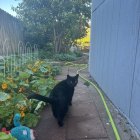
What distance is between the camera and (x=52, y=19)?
548 inches

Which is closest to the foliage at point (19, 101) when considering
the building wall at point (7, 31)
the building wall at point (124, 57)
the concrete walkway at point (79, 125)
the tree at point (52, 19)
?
the concrete walkway at point (79, 125)

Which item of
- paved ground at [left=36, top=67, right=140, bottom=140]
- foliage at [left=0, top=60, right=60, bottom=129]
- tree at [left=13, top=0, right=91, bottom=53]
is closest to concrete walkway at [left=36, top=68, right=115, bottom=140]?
paved ground at [left=36, top=67, right=140, bottom=140]

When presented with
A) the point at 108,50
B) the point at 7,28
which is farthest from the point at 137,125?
the point at 7,28

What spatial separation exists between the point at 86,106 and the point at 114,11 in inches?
74.8

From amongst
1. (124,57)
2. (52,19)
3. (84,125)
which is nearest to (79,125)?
(84,125)

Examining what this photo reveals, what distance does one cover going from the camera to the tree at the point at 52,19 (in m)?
13.4

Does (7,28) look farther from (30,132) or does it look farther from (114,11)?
(30,132)

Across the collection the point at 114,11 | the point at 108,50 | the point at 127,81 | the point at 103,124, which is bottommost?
the point at 103,124

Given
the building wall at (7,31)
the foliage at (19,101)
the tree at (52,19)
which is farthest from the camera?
the tree at (52,19)

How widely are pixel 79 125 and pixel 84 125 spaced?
→ 75mm

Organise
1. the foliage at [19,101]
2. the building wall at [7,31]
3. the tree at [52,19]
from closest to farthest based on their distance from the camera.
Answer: the foliage at [19,101] → the building wall at [7,31] → the tree at [52,19]

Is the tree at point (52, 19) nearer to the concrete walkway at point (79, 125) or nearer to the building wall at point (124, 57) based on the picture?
the building wall at point (124, 57)

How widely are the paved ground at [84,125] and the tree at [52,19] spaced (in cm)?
960

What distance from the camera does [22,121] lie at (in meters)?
3.14
